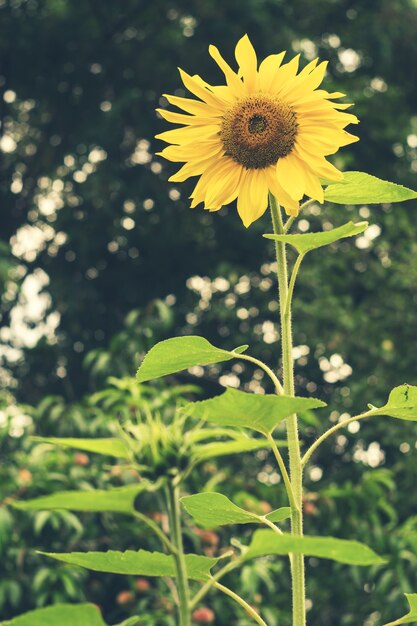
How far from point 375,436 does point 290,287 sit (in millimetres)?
3836

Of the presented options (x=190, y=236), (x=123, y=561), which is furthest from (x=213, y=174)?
(x=190, y=236)

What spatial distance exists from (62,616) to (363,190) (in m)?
0.41

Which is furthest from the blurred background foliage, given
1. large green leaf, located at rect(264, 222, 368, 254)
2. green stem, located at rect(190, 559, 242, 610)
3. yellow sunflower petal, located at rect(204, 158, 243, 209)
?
green stem, located at rect(190, 559, 242, 610)

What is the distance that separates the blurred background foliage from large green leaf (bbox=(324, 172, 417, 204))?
3.12 metres

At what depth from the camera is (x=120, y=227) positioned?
16.0 feet

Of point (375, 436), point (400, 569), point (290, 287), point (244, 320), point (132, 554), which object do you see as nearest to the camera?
point (132, 554)

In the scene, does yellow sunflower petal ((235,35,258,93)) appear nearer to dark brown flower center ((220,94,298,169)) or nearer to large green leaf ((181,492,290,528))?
dark brown flower center ((220,94,298,169))

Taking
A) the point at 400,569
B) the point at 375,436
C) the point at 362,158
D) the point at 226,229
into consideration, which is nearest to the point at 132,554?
the point at 400,569

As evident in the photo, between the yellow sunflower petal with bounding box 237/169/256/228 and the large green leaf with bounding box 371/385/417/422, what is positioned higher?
the yellow sunflower petal with bounding box 237/169/256/228

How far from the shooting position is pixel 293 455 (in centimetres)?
69

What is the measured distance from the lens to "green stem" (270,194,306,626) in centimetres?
66

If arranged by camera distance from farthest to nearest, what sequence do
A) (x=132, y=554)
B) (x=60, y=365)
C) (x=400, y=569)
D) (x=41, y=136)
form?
1. (x=41, y=136)
2. (x=60, y=365)
3. (x=400, y=569)
4. (x=132, y=554)

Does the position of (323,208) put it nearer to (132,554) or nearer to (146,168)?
(146,168)

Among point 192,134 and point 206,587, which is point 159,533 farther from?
point 192,134
